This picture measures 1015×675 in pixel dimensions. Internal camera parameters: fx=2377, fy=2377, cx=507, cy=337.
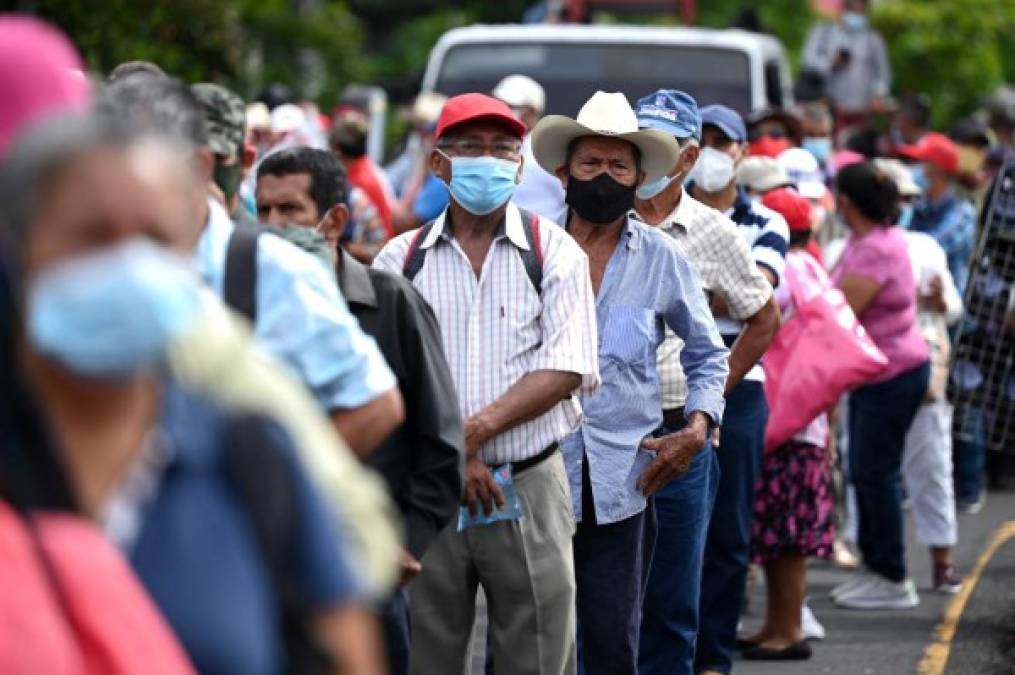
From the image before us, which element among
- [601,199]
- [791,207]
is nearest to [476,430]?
[601,199]

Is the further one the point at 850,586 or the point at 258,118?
the point at 258,118

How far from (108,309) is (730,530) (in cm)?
625

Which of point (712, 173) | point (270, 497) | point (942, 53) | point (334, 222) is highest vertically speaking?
point (270, 497)

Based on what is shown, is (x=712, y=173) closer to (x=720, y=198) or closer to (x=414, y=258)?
(x=720, y=198)

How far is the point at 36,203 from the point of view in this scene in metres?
2.58

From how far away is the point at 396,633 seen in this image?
208 inches

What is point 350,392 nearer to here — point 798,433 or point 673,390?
point 673,390

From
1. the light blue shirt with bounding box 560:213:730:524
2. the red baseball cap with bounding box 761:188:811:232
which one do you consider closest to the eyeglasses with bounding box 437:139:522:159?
the light blue shirt with bounding box 560:213:730:524

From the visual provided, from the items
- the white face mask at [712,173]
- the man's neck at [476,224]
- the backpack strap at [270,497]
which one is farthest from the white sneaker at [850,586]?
the backpack strap at [270,497]

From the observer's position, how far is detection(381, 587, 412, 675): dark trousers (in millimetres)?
5270

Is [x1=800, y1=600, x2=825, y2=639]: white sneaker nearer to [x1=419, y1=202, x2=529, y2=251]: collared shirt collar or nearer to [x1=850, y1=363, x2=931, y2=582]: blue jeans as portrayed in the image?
[x1=850, y1=363, x2=931, y2=582]: blue jeans

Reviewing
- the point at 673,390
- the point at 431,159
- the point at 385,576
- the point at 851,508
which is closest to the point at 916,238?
the point at 851,508

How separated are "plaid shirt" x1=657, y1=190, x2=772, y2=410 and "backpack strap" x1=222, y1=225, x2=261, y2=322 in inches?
145

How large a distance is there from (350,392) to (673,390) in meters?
3.18
